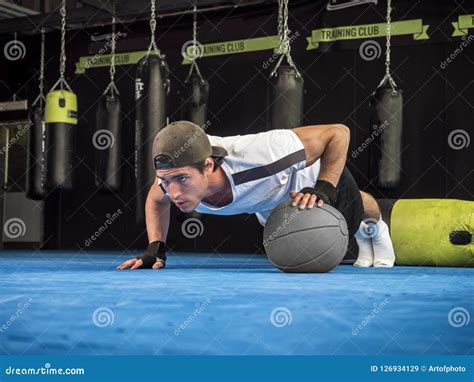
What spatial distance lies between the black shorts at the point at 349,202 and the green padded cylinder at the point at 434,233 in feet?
3.34

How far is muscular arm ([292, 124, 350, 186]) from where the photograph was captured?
382 cm

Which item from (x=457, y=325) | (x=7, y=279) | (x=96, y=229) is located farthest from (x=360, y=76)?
(x=457, y=325)

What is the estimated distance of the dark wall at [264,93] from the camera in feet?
23.1

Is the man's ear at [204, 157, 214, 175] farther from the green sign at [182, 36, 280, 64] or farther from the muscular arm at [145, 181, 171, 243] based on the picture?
the green sign at [182, 36, 280, 64]

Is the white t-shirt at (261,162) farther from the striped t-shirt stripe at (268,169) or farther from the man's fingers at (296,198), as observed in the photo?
the man's fingers at (296,198)

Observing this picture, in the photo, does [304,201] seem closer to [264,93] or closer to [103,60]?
[264,93]

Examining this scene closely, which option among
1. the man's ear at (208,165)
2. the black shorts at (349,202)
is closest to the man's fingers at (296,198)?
the man's ear at (208,165)

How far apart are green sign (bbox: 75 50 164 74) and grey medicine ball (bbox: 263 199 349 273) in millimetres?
5339

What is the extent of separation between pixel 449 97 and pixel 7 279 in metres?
4.86

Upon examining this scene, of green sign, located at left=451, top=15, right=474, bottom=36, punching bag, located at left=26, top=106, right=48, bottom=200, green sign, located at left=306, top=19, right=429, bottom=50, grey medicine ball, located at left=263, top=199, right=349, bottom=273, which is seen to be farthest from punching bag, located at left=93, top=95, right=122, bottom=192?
grey medicine ball, located at left=263, top=199, right=349, bottom=273

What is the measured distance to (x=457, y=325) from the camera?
202 cm

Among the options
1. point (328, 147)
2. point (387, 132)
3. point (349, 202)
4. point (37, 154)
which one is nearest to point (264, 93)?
point (387, 132)

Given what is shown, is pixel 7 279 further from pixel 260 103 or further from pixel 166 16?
pixel 166 16

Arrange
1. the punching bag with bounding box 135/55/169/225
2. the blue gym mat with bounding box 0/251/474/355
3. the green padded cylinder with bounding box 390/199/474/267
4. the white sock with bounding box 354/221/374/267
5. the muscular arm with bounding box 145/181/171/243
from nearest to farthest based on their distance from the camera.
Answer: the blue gym mat with bounding box 0/251/474/355 → the muscular arm with bounding box 145/181/171/243 → the white sock with bounding box 354/221/374/267 → the green padded cylinder with bounding box 390/199/474/267 → the punching bag with bounding box 135/55/169/225
